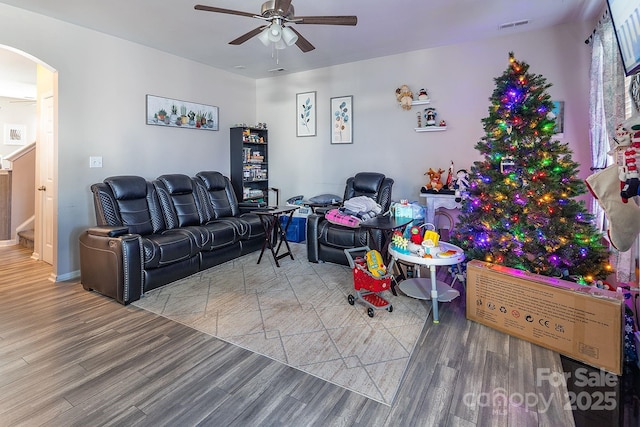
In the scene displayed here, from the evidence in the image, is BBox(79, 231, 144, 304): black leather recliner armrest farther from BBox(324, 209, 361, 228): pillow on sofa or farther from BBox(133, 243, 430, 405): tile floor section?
BBox(324, 209, 361, 228): pillow on sofa

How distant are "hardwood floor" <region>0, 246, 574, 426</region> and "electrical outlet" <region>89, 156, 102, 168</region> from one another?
1.88 metres

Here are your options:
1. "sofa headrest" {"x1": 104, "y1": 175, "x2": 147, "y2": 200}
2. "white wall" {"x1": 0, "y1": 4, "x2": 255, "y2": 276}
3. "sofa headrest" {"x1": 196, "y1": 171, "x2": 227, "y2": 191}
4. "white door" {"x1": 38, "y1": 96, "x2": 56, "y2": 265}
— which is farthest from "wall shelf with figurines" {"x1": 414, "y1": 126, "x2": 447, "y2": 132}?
"white door" {"x1": 38, "y1": 96, "x2": 56, "y2": 265}

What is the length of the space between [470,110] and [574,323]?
9.75 feet

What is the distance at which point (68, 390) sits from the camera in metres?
1.82

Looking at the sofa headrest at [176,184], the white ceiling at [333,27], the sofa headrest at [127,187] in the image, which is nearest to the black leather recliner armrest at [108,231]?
the sofa headrest at [127,187]

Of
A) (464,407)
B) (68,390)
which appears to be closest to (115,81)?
(68,390)

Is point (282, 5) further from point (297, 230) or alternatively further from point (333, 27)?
point (297, 230)

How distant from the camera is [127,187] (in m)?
3.63

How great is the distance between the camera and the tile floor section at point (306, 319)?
204 centimetres

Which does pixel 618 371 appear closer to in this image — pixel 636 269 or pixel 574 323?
pixel 574 323

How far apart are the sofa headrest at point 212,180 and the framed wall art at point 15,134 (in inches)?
226

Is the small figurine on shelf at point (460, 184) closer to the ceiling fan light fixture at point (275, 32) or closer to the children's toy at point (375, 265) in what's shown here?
the children's toy at point (375, 265)

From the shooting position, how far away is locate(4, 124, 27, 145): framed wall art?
7.09m

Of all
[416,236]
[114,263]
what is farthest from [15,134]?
[416,236]
